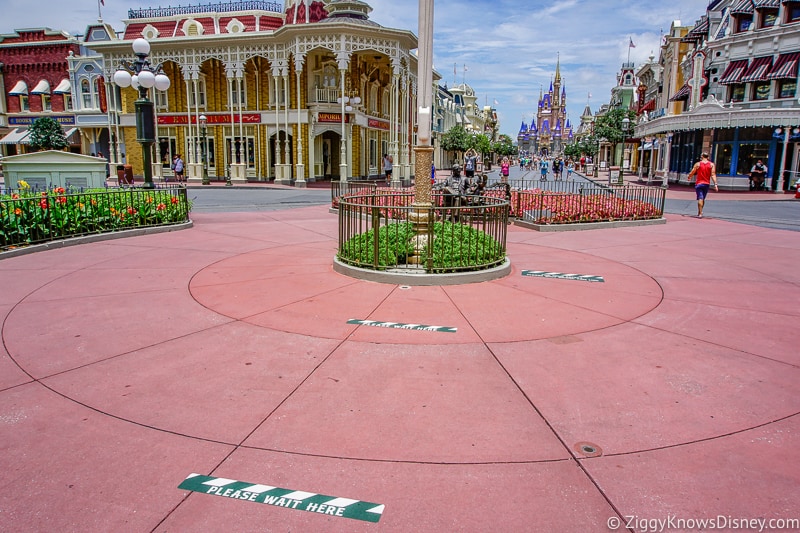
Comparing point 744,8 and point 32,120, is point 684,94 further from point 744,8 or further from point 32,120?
point 32,120

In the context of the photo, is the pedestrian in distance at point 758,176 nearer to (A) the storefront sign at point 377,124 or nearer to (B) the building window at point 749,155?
(B) the building window at point 749,155

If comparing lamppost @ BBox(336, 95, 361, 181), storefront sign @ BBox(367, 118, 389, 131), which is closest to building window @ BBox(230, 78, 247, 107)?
lamppost @ BBox(336, 95, 361, 181)

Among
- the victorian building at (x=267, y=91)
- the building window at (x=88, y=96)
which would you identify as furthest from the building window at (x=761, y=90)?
the building window at (x=88, y=96)

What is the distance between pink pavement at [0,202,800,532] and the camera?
3.09 metres

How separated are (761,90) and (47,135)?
4922 cm

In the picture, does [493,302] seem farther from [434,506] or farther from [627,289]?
[434,506]

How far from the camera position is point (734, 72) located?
112 ft

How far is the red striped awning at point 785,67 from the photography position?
30594mm

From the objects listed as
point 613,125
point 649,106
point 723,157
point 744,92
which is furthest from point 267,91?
point 649,106

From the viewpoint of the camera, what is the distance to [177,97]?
124 feet

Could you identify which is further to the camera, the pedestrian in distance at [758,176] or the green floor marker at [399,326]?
the pedestrian in distance at [758,176]

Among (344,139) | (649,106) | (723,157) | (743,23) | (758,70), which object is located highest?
(743,23)

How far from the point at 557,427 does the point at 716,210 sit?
20358mm

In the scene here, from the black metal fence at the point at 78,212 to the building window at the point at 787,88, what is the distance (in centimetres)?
3348
